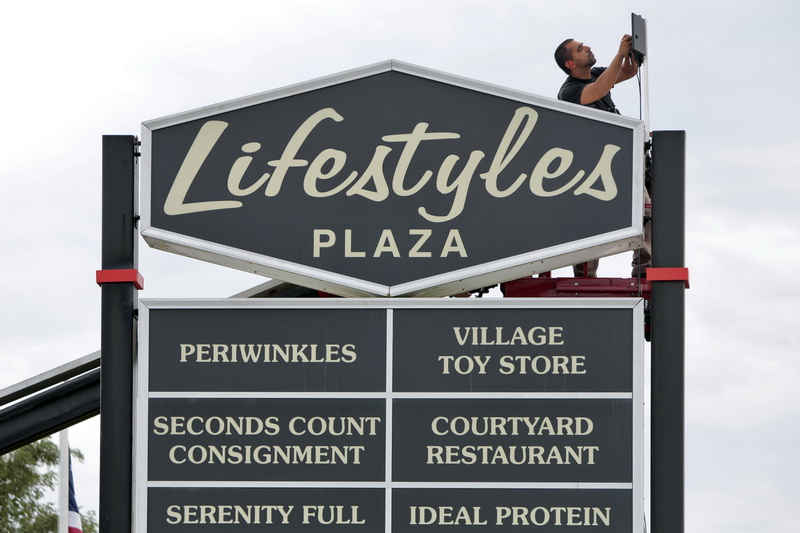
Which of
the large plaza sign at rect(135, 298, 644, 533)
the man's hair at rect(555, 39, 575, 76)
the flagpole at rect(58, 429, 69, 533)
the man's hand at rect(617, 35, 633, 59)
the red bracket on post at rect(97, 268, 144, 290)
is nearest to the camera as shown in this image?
the large plaza sign at rect(135, 298, 644, 533)


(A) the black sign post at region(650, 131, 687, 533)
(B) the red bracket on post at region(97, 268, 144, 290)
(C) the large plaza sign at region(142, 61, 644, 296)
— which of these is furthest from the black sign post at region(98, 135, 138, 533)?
(A) the black sign post at region(650, 131, 687, 533)

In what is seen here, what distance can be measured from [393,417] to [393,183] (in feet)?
5.51

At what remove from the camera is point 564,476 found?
10.1 metres

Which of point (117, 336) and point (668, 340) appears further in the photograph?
point (117, 336)

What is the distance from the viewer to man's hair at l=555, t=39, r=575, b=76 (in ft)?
40.9

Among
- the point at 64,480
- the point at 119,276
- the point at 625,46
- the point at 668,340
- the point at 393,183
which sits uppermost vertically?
the point at 625,46

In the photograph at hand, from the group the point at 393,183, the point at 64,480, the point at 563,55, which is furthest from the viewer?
the point at 64,480

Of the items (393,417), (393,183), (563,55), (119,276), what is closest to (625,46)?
(563,55)

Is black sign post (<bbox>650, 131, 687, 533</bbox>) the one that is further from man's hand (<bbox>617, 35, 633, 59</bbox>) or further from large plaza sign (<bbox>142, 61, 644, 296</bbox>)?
man's hand (<bbox>617, 35, 633, 59</bbox>)

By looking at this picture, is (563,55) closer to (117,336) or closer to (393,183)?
(393,183)

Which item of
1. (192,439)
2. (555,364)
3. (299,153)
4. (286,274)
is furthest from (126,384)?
(555,364)

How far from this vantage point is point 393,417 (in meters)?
10.2

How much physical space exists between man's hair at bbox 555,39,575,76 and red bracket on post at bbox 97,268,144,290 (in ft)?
13.1

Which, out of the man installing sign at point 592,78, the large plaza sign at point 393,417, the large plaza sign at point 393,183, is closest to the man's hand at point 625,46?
the man installing sign at point 592,78
